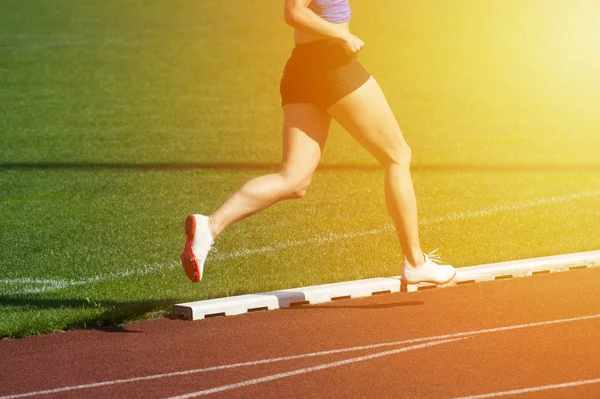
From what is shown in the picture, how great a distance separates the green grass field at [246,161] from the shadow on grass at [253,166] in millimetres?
50

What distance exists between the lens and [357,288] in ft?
24.9

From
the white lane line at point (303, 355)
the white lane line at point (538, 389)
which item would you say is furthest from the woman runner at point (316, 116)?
the white lane line at point (538, 389)

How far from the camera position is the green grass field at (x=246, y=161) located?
345 inches

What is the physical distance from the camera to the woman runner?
21.9 ft

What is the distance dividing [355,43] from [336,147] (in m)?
8.70

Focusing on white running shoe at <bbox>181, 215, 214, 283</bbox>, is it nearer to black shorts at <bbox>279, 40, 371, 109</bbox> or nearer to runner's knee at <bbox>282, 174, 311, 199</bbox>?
runner's knee at <bbox>282, 174, 311, 199</bbox>

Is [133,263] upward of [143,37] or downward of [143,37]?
upward

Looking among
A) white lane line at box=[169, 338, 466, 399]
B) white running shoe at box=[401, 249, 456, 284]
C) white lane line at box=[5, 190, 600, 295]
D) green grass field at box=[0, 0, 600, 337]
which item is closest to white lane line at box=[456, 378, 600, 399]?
white lane line at box=[169, 338, 466, 399]

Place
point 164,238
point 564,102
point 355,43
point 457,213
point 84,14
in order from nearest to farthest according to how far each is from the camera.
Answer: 1. point 355,43
2. point 164,238
3. point 457,213
4. point 564,102
5. point 84,14

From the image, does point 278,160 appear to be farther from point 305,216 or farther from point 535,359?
point 535,359

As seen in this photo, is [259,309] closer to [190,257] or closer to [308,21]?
[190,257]

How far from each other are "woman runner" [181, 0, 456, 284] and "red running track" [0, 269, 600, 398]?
1.76 feet

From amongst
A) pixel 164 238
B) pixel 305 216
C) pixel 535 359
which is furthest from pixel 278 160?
pixel 535 359

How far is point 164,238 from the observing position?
32.9 ft
